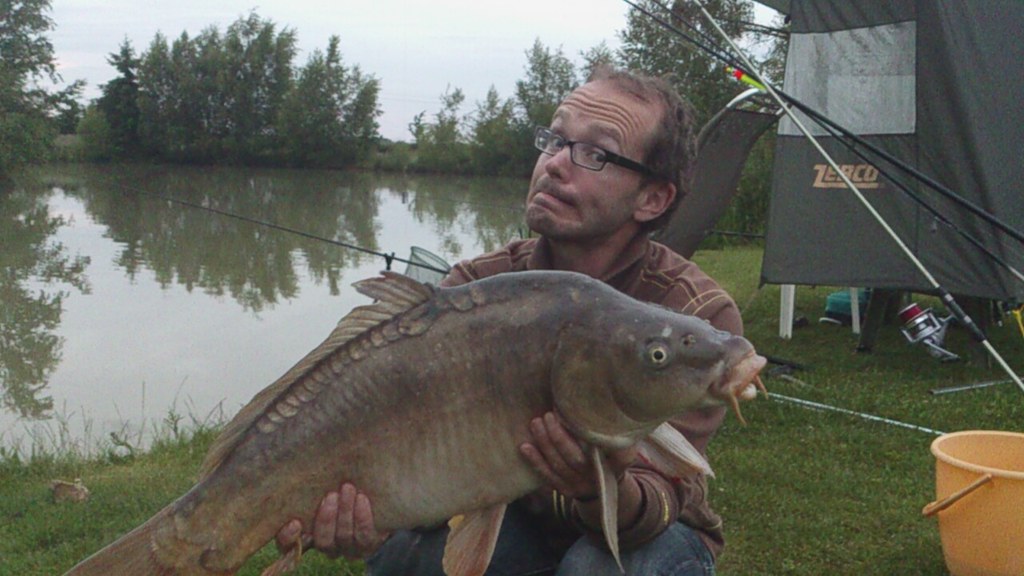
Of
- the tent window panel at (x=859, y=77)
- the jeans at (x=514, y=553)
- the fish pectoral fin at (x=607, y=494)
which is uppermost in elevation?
the tent window panel at (x=859, y=77)

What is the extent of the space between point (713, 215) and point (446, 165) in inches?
1306

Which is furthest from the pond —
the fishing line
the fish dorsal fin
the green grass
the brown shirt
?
the fish dorsal fin

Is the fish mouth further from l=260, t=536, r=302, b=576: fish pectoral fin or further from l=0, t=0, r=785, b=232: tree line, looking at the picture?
l=0, t=0, r=785, b=232: tree line

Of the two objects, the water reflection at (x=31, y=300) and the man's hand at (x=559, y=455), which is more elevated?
the man's hand at (x=559, y=455)

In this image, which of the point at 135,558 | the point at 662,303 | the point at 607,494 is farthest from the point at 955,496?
the point at 135,558

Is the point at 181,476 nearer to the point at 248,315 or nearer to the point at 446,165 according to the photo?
the point at 248,315

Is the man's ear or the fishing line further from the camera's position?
the fishing line

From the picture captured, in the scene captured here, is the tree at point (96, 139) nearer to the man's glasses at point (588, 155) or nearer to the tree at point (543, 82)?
the tree at point (543, 82)

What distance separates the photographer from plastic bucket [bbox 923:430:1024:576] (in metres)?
2.49

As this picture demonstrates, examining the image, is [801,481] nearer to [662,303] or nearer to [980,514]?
[980,514]

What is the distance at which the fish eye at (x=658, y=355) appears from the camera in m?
1.31

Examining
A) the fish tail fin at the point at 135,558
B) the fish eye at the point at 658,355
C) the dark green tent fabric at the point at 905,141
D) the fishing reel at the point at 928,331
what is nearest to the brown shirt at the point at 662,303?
the fish eye at the point at 658,355

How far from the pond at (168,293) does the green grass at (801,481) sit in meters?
1.01

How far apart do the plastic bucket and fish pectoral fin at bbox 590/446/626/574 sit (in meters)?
A: 1.46
